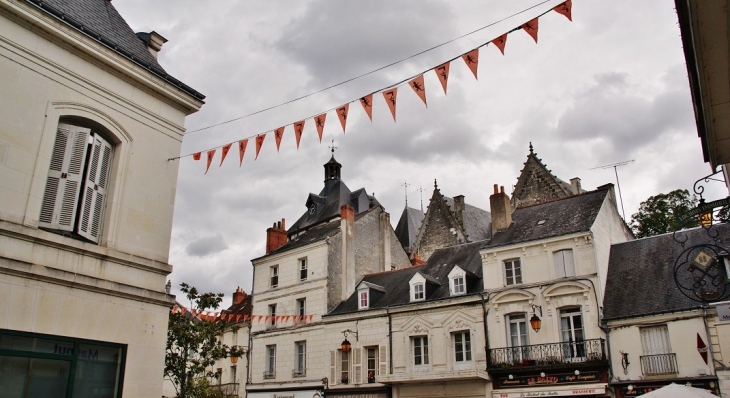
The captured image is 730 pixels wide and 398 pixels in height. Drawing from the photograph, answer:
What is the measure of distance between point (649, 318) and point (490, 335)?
204 inches

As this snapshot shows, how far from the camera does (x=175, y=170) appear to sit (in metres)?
9.24

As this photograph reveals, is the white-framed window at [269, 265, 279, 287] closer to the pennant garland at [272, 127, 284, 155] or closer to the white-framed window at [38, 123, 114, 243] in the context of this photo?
the pennant garland at [272, 127, 284, 155]

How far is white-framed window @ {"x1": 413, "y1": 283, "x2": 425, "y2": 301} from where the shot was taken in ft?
76.0

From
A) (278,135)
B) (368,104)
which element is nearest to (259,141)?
(278,135)

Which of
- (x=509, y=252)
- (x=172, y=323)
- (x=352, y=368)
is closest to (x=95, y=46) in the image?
(x=172, y=323)

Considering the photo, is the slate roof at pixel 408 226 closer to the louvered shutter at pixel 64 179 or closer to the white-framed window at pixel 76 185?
the white-framed window at pixel 76 185

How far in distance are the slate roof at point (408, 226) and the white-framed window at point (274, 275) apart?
14827 mm

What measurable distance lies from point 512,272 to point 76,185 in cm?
1618

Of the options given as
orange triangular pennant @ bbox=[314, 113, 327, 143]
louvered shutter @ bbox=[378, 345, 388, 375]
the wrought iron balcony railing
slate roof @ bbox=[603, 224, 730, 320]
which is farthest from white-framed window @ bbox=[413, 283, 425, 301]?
orange triangular pennant @ bbox=[314, 113, 327, 143]

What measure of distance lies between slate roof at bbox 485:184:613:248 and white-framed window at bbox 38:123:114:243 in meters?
15.6

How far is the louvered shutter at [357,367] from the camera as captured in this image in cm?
2347

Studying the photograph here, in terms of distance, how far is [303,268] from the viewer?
90.3 feet

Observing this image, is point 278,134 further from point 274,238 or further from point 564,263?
point 274,238

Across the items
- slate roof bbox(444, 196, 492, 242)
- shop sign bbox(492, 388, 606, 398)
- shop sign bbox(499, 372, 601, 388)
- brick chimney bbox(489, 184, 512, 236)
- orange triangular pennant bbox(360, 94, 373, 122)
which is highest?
slate roof bbox(444, 196, 492, 242)
